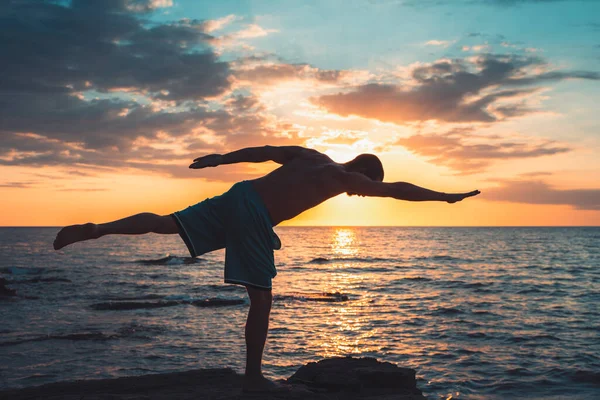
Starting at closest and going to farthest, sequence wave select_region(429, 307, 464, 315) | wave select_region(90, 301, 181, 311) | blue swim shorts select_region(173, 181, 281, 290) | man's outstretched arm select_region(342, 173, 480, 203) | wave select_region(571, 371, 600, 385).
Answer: man's outstretched arm select_region(342, 173, 480, 203)
blue swim shorts select_region(173, 181, 281, 290)
wave select_region(571, 371, 600, 385)
wave select_region(429, 307, 464, 315)
wave select_region(90, 301, 181, 311)

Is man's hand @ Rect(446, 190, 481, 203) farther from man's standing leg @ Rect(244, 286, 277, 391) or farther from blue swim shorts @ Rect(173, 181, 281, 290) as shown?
man's standing leg @ Rect(244, 286, 277, 391)

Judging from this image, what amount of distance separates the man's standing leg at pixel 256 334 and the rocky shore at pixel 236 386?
0.43 feet

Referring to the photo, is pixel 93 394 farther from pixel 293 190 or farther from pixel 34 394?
pixel 293 190

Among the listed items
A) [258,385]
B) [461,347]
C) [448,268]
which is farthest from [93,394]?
[448,268]

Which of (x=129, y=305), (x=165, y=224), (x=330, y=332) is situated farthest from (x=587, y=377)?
(x=129, y=305)

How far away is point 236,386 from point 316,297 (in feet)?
48.5

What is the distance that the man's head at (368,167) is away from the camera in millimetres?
4910

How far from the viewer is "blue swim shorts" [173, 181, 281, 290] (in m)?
4.78

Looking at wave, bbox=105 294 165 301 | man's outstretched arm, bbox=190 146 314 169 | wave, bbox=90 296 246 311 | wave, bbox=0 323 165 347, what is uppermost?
man's outstretched arm, bbox=190 146 314 169

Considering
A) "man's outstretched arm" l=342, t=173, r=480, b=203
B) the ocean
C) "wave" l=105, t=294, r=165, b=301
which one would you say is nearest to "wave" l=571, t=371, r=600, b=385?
the ocean

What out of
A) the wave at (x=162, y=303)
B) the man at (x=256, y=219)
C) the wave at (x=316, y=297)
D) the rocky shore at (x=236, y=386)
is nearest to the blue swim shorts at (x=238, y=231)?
the man at (x=256, y=219)

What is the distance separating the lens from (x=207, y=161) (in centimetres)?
537

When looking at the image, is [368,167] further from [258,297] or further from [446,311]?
[446,311]

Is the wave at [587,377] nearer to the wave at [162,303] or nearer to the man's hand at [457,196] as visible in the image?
the man's hand at [457,196]
